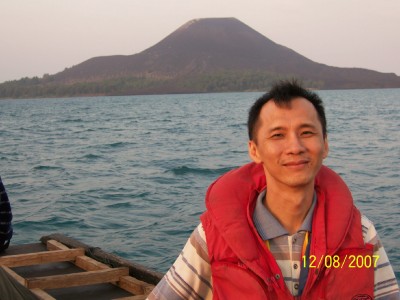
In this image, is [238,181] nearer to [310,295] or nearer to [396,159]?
[310,295]

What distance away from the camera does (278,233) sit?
8.25 ft

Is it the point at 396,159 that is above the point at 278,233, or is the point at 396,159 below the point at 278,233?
below

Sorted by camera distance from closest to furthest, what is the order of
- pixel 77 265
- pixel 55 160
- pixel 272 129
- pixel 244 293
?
pixel 244 293
pixel 272 129
pixel 77 265
pixel 55 160

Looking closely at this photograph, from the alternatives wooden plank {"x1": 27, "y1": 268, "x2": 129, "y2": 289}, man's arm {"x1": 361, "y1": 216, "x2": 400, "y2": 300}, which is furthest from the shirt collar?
wooden plank {"x1": 27, "y1": 268, "x2": 129, "y2": 289}

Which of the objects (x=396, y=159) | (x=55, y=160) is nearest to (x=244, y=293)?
(x=396, y=159)

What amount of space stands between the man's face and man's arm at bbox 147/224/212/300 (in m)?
0.38

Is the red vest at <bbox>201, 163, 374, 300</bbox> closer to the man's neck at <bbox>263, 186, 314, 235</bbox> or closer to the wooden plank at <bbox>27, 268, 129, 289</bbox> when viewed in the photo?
the man's neck at <bbox>263, 186, 314, 235</bbox>

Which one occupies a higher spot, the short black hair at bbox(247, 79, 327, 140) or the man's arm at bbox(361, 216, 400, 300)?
the short black hair at bbox(247, 79, 327, 140)

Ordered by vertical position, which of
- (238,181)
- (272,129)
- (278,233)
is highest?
(272,129)

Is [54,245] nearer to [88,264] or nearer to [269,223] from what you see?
[88,264]

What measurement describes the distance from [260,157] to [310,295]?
57 cm

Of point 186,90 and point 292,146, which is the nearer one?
point 292,146

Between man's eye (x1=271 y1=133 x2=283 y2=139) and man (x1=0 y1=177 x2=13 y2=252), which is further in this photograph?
man (x1=0 y1=177 x2=13 y2=252)

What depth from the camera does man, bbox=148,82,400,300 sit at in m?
2.41
